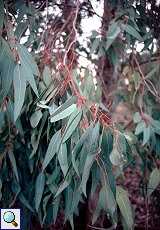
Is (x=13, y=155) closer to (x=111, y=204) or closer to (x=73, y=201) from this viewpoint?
(x=73, y=201)

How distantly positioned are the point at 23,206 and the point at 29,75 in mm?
735

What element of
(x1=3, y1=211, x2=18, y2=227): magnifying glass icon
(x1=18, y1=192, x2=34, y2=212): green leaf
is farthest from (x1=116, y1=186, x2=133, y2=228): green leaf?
(x1=3, y1=211, x2=18, y2=227): magnifying glass icon

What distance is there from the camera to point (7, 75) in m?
1.15

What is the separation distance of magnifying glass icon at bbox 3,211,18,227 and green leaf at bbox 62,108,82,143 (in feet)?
1.98

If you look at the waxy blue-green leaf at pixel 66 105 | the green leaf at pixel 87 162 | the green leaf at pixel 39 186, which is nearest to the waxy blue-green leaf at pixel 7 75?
the waxy blue-green leaf at pixel 66 105

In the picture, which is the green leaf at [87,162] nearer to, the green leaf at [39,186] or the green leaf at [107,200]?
the green leaf at [107,200]

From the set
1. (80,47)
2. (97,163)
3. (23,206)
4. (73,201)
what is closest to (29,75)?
(97,163)

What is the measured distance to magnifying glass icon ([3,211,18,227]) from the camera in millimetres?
1524

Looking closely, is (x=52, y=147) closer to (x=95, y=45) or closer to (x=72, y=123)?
(x=72, y=123)

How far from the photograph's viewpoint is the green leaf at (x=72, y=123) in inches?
44.4

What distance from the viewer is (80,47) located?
253 cm

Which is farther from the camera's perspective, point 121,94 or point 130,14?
point 121,94

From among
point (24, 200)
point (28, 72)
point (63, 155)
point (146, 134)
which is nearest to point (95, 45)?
point (146, 134)

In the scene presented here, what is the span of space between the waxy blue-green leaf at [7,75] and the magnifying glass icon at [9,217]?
2.19 ft
